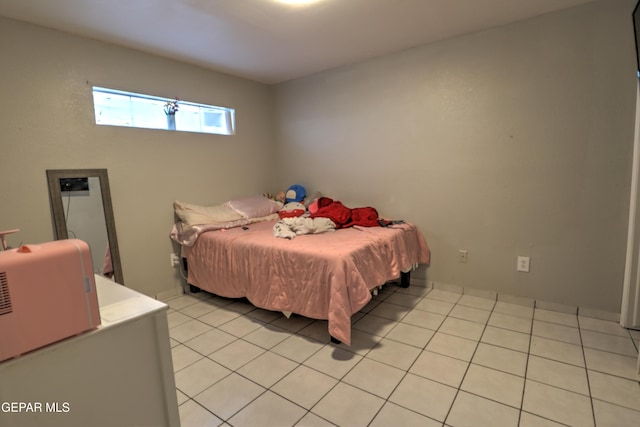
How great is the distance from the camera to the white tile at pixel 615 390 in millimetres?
1551

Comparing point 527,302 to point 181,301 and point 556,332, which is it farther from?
point 181,301

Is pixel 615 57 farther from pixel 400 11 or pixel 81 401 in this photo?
pixel 81 401

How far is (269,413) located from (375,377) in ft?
2.04

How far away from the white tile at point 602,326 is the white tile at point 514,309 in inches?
12.6

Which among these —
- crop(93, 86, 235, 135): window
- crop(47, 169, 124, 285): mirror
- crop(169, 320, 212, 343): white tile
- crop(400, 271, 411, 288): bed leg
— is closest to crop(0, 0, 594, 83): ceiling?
crop(93, 86, 235, 135): window

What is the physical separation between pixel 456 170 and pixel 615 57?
1.25 metres

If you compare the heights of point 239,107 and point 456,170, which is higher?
point 239,107

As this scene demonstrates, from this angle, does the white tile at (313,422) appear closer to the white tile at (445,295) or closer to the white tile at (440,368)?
the white tile at (440,368)

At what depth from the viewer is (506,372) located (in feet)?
5.95

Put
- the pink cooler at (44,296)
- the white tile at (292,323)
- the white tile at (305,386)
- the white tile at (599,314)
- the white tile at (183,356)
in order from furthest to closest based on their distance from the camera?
the white tile at (292,323) < the white tile at (599,314) < the white tile at (183,356) < the white tile at (305,386) < the pink cooler at (44,296)

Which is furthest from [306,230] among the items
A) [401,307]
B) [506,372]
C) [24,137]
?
[24,137]

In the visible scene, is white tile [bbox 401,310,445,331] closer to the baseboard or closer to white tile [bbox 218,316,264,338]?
the baseboard

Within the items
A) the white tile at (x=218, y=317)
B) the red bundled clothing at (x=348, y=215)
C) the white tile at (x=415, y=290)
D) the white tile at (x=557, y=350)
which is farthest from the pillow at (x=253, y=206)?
the white tile at (x=557, y=350)

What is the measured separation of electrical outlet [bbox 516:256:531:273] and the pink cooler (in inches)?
113
